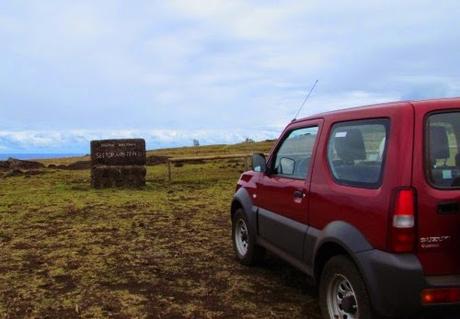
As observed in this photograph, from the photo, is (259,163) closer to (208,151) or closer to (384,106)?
(384,106)

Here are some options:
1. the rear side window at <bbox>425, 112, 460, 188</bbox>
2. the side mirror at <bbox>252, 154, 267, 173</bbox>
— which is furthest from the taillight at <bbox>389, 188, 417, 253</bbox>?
the side mirror at <bbox>252, 154, 267, 173</bbox>

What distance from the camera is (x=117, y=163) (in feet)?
52.7

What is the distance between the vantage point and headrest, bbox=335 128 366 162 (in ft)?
14.5

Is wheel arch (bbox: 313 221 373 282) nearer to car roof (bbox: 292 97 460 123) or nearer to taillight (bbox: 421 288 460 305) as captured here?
taillight (bbox: 421 288 460 305)

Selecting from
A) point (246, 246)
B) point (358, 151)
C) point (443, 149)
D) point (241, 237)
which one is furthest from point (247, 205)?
point (443, 149)

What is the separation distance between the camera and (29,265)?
7.14 metres

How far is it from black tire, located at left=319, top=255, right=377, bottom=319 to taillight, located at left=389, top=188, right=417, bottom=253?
17.5 inches

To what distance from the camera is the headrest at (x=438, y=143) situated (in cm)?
385

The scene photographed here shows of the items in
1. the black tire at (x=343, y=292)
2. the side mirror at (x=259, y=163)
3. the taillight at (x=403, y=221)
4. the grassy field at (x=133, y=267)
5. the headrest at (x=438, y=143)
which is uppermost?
the headrest at (x=438, y=143)

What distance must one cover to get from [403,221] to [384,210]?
→ 146 millimetres

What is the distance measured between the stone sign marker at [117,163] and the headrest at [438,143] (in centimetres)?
1277

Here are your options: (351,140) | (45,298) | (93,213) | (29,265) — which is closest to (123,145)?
(93,213)

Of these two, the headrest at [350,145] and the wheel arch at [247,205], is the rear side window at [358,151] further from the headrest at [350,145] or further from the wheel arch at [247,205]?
the wheel arch at [247,205]

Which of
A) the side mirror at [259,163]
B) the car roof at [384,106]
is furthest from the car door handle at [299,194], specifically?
the side mirror at [259,163]
